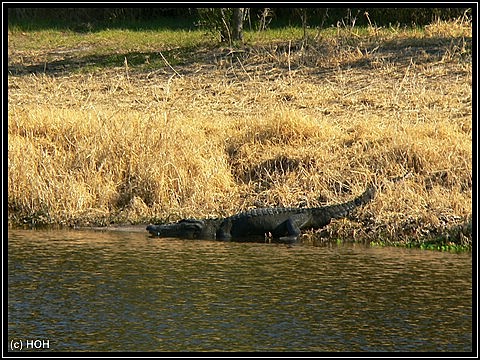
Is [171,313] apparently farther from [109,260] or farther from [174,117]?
[174,117]

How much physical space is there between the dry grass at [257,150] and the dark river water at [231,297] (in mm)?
1101

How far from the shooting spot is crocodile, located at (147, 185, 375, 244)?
11.1 meters

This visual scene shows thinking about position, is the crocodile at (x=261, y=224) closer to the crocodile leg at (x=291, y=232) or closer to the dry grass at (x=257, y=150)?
the crocodile leg at (x=291, y=232)

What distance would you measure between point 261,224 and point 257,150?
82.8 inches

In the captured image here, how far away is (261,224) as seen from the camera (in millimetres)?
11141

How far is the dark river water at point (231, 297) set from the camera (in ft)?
24.7

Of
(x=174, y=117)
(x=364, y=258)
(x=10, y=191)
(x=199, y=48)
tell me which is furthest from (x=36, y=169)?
(x=199, y=48)

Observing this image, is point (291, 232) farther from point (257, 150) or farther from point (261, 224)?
point (257, 150)

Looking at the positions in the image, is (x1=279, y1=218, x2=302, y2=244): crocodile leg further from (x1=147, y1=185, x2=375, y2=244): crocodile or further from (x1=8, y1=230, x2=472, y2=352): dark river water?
(x1=8, y1=230, x2=472, y2=352): dark river water

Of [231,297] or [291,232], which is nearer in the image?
[231,297]

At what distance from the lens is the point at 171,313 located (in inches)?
321
